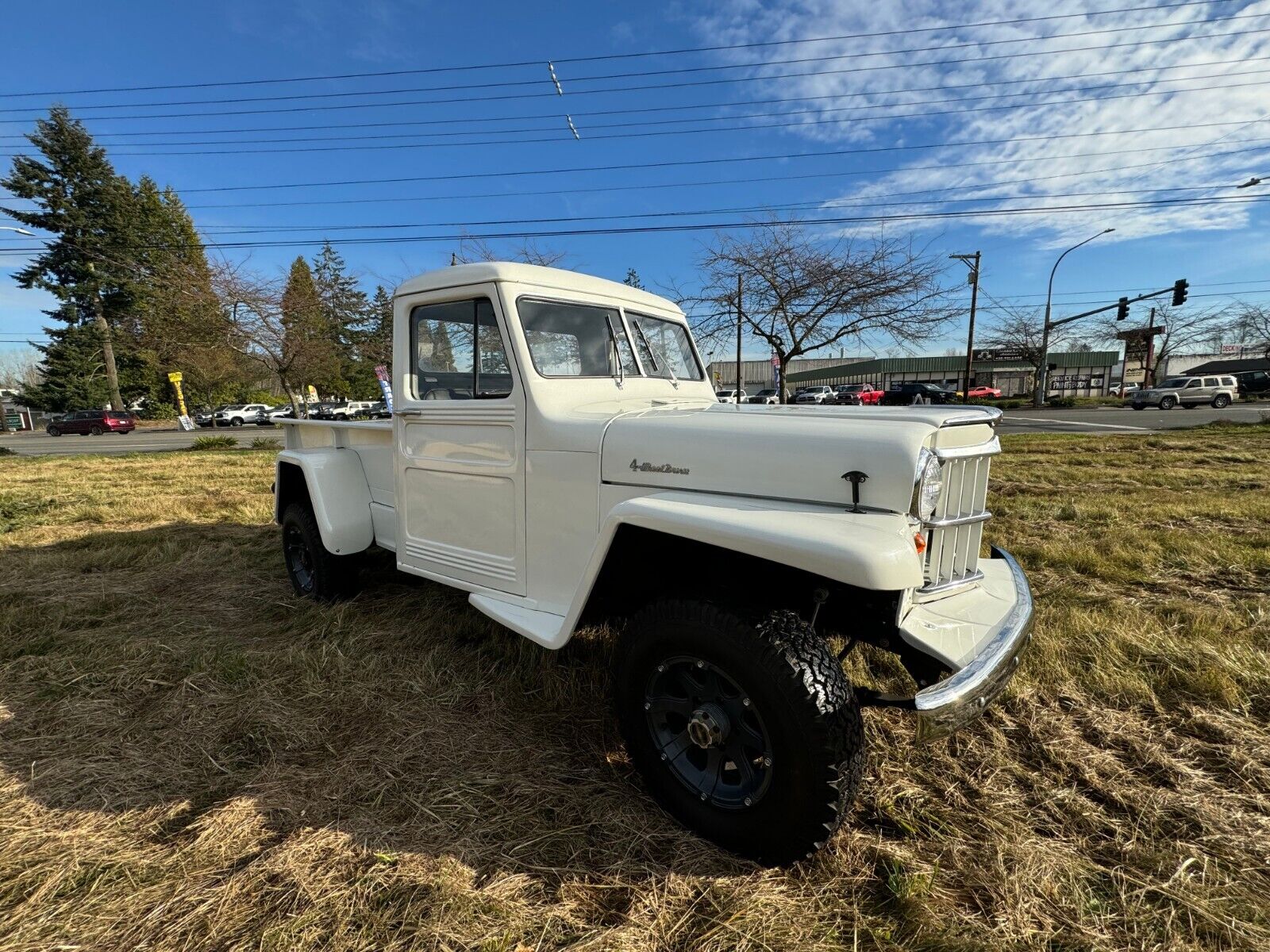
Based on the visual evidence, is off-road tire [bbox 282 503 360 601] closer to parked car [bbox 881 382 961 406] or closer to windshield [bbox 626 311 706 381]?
windshield [bbox 626 311 706 381]

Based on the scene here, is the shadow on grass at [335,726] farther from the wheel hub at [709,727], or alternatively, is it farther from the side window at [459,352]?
the side window at [459,352]

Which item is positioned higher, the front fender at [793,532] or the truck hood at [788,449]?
the truck hood at [788,449]

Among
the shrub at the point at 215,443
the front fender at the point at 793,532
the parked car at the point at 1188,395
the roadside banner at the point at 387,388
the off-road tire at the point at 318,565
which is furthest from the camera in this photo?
the parked car at the point at 1188,395

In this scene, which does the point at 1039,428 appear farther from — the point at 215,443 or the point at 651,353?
the point at 215,443

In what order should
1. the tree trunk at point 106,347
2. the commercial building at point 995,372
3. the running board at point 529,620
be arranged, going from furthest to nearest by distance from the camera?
1. the commercial building at point 995,372
2. the tree trunk at point 106,347
3. the running board at point 529,620

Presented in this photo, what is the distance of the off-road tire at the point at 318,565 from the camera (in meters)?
3.95

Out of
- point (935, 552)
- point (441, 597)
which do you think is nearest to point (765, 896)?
point (935, 552)

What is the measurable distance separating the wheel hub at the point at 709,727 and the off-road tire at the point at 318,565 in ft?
9.23

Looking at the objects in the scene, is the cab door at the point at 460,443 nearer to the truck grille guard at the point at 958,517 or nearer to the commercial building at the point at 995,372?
the truck grille guard at the point at 958,517

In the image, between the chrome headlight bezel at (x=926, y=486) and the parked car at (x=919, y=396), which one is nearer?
the chrome headlight bezel at (x=926, y=486)

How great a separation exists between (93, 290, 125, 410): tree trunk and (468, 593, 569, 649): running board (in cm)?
4718

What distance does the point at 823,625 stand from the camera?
2.45 meters

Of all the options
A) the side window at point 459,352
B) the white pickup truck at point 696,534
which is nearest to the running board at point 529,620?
the white pickup truck at point 696,534

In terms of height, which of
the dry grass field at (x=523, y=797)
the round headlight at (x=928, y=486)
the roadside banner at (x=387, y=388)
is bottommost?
the dry grass field at (x=523, y=797)
